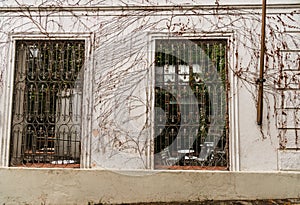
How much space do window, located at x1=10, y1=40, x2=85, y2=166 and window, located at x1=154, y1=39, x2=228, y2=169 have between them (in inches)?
46.2

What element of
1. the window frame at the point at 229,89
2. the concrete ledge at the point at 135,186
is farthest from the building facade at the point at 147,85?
the concrete ledge at the point at 135,186

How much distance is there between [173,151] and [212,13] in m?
2.03

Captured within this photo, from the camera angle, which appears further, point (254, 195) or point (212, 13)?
point (212, 13)

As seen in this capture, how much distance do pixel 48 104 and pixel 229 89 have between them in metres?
2.56

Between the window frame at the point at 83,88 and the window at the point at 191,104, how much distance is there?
953 millimetres

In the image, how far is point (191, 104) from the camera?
418 centimetres

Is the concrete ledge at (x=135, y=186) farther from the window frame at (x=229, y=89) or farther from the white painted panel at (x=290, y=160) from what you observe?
the window frame at (x=229, y=89)

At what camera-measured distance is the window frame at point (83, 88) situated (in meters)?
4.15

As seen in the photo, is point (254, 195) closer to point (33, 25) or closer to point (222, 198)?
point (222, 198)

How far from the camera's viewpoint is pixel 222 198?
3900mm

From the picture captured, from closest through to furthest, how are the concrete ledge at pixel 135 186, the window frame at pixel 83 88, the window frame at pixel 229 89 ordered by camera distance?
the concrete ledge at pixel 135 186
the window frame at pixel 229 89
the window frame at pixel 83 88

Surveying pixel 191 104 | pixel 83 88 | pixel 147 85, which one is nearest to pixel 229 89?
pixel 191 104

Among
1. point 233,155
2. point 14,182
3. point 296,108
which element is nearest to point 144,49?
point 233,155

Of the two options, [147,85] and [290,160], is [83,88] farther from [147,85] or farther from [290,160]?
[290,160]
